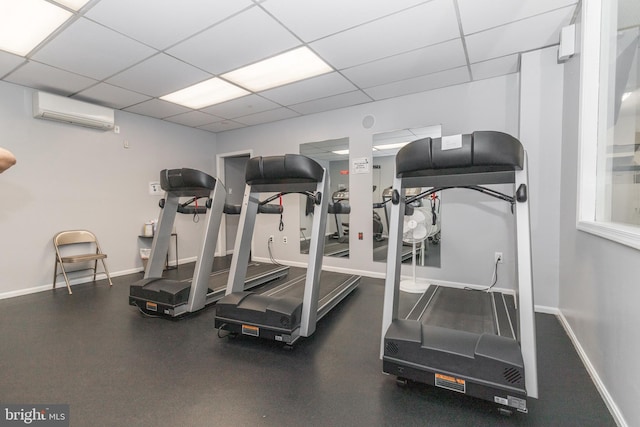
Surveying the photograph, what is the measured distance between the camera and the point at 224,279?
3.73 meters

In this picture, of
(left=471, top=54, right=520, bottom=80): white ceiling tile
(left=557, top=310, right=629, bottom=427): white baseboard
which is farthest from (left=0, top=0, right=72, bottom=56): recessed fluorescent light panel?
(left=557, top=310, right=629, bottom=427): white baseboard

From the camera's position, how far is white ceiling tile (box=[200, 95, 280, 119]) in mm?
3977

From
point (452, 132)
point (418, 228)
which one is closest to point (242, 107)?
point (452, 132)

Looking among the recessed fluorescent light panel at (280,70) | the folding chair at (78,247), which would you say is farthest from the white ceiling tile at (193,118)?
the folding chair at (78,247)

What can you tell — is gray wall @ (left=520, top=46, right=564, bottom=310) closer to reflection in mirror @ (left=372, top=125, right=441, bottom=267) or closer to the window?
the window

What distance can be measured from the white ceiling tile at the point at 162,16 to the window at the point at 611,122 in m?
2.51

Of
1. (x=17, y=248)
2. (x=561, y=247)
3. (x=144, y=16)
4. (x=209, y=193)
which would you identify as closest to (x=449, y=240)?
(x=561, y=247)

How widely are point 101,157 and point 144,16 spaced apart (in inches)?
111

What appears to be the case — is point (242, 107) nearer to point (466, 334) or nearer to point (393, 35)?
point (393, 35)

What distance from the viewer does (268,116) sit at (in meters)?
4.71

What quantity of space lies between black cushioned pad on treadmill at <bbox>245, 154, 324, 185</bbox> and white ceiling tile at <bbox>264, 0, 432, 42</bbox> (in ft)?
3.64

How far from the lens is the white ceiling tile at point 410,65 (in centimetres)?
272

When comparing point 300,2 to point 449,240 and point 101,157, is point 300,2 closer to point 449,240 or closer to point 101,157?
point 449,240

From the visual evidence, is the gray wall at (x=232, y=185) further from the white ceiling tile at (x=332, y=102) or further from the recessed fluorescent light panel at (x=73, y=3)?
the recessed fluorescent light panel at (x=73, y=3)
